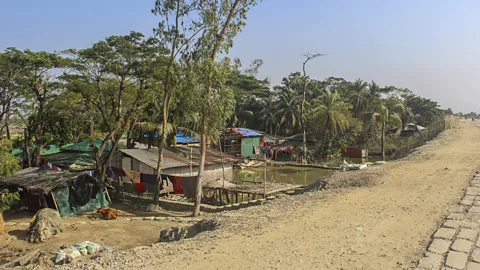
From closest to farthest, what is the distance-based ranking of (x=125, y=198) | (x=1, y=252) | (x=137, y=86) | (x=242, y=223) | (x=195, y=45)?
1. (x=242, y=223)
2. (x=1, y=252)
3. (x=195, y=45)
4. (x=125, y=198)
5. (x=137, y=86)

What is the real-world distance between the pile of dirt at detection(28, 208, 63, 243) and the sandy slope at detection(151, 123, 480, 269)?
7.34 meters

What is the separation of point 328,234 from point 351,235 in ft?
1.25

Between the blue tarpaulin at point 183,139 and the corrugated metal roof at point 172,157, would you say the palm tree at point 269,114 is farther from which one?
the corrugated metal roof at point 172,157

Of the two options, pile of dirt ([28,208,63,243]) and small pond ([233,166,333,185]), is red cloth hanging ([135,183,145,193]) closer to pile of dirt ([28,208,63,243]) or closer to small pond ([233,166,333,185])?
pile of dirt ([28,208,63,243])

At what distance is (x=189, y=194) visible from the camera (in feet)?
54.5

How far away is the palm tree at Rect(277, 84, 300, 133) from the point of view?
1694 inches

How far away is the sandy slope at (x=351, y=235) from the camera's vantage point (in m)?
5.34

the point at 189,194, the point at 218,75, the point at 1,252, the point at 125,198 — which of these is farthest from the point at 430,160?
the point at 1,252

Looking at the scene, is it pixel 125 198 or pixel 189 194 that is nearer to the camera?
pixel 189 194

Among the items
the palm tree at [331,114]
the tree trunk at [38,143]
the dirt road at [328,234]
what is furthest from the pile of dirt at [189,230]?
the palm tree at [331,114]

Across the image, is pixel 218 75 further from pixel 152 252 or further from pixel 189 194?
pixel 152 252

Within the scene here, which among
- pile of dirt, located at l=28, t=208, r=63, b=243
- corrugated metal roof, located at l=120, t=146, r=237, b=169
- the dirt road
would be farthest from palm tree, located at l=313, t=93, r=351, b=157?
pile of dirt, located at l=28, t=208, r=63, b=243

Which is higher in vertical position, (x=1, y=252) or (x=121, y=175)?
(x=121, y=175)

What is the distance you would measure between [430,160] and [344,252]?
10.8m
